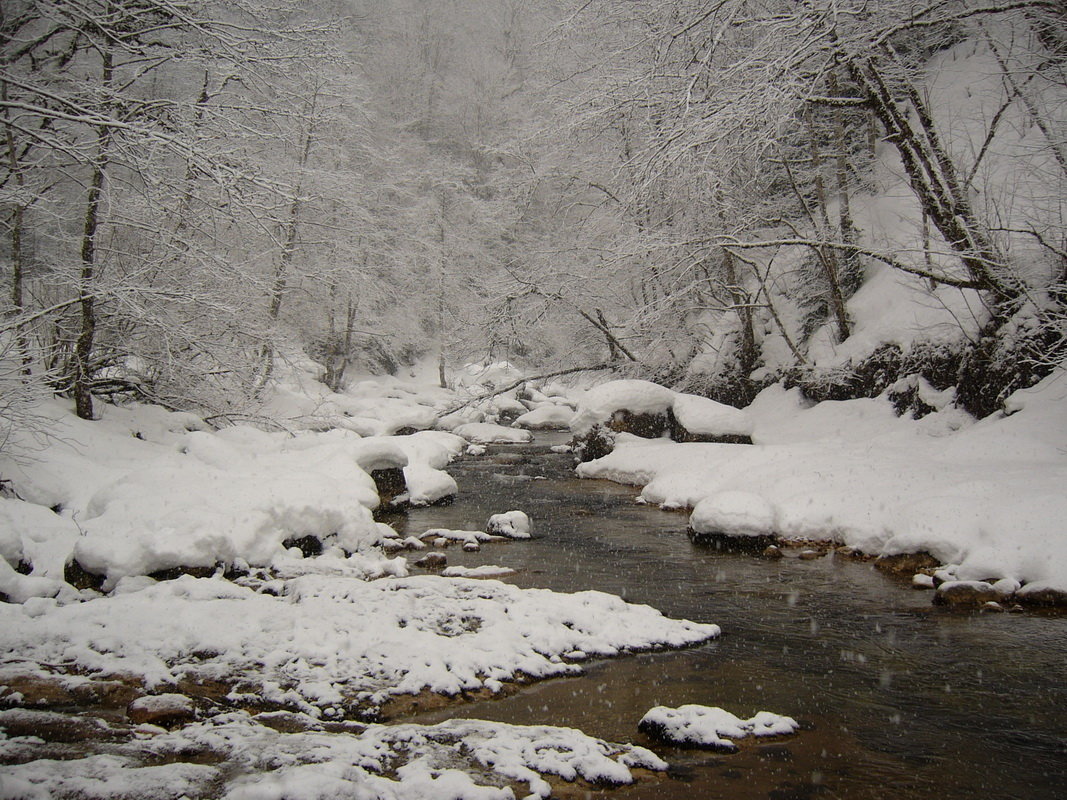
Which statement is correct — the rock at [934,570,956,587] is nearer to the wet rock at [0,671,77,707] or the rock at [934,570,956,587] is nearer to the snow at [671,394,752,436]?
the snow at [671,394,752,436]

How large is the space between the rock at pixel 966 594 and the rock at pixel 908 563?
0.89 m

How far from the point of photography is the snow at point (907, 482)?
703cm

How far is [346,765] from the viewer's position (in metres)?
3.36

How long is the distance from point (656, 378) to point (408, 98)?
71.9ft

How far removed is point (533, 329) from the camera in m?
17.0

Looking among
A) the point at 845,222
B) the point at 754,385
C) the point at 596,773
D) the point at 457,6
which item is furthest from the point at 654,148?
the point at 457,6

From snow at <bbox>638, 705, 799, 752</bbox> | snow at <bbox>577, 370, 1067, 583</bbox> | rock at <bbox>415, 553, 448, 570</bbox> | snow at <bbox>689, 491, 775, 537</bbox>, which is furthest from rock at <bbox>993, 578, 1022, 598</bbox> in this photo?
rock at <bbox>415, 553, 448, 570</bbox>

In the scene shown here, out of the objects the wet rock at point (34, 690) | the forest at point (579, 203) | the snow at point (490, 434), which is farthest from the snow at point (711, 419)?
the wet rock at point (34, 690)

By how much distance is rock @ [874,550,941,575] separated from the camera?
298 inches

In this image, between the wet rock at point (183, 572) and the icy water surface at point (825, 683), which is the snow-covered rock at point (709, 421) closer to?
the icy water surface at point (825, 683)

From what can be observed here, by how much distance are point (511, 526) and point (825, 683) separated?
17.7 feet

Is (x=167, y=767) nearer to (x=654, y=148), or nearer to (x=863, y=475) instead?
(x=654, y=148)

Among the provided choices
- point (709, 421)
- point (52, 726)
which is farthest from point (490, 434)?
point (52, 726)

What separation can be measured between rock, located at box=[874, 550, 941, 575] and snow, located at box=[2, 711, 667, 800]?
526 centimetres
